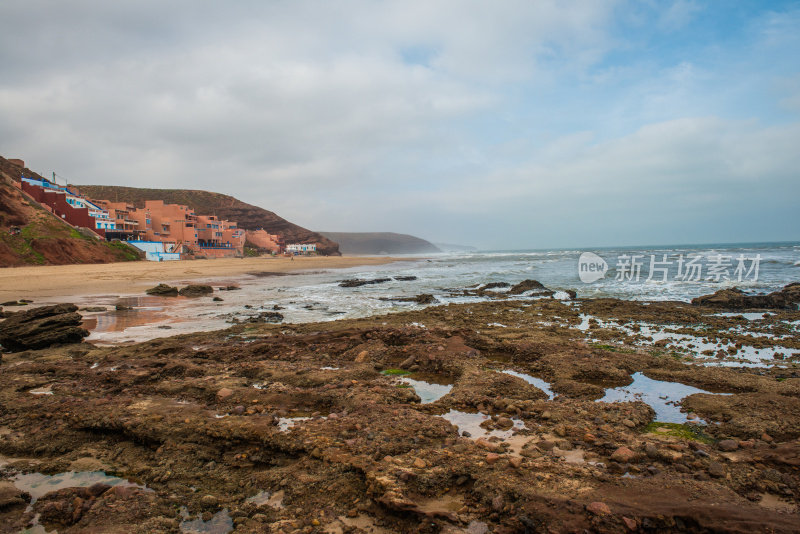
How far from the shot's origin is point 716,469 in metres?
3.63

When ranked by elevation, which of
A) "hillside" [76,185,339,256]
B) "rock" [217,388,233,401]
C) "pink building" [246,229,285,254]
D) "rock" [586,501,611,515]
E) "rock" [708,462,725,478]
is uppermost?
"hillside" [76,185,339,256]

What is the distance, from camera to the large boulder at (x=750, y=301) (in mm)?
15195

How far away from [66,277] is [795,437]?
37.3 meters

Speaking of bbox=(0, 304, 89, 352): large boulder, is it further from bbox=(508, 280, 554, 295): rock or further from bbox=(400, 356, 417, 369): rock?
bbox=(508, 280, 554, 295): rock

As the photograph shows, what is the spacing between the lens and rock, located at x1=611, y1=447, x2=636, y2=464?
3.87m

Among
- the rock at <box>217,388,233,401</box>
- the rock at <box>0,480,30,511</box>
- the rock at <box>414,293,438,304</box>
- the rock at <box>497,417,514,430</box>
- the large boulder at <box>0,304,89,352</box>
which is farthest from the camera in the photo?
the rock at <box>414,293,438,304</box>

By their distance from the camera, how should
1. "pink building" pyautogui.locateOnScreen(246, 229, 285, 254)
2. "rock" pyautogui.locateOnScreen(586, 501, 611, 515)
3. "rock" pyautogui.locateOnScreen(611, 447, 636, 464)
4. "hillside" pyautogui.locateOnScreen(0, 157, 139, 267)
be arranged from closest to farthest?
"rock" pyautogui.locateOnScreen(586, 501, 611, 515) < "rock" pyautogui.locateOnScreen(611, 447, 636, 464) < "hillside" pyautogui.locateOnScreen(0, 157, 139, 267) < "pink building" pyautogui.locateOnScreen(246, 229, 285, 254)

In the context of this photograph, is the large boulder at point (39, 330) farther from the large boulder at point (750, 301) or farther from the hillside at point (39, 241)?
the hillside at point (39, 241)

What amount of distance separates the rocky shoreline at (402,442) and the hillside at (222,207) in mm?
107808

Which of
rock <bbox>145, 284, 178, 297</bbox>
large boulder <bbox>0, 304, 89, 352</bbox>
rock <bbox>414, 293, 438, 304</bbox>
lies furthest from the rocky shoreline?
rock <bbox>145, 284, 178, 297</bbox>

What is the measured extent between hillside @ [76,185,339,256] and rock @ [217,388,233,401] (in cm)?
10857

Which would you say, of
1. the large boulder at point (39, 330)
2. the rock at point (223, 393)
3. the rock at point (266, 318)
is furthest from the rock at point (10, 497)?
the rock at point (266, 318)

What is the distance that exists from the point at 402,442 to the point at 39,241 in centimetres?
5123

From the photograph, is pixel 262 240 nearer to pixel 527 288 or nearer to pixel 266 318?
pixel 527 288
